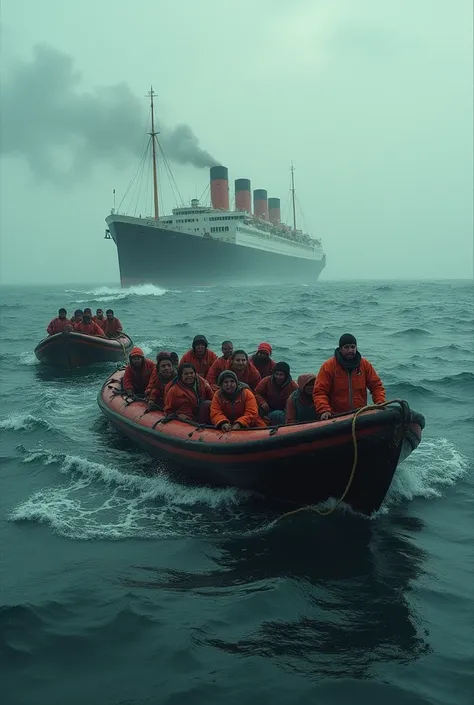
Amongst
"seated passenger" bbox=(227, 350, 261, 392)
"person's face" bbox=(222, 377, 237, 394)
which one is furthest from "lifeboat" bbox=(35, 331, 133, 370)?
"person's face" bbox=(222, 377, 237, 394)

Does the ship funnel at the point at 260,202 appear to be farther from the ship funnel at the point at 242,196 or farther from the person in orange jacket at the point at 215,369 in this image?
the person in orange jacket at the point at 215,369

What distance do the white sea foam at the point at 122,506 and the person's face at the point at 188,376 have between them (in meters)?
1.44

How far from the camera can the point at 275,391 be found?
8.72m

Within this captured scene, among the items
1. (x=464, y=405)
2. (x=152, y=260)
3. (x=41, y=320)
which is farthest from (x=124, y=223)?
(x=464, y=405)

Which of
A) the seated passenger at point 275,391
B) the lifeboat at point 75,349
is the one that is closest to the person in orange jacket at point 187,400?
the seated passenger at point 275,391

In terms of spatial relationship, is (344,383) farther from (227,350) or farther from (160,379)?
(227,350)

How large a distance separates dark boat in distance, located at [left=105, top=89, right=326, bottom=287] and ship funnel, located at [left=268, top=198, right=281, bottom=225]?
13.9 ft

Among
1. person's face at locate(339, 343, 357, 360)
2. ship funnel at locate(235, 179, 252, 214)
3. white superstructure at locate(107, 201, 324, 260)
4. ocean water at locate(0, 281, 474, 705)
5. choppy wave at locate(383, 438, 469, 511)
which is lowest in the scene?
ocean water at locate(0, 281, 474, 705)

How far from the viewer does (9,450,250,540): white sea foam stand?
6727mm

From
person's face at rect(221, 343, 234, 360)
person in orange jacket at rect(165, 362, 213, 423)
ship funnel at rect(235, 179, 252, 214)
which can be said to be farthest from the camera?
ship funnel at rect(235, 179, 252, 214)

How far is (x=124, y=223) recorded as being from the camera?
190ft

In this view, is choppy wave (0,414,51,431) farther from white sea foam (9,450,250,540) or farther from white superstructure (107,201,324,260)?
white superstructure (107,201,324,260)

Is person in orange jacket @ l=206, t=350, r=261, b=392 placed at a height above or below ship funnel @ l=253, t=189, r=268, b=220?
below

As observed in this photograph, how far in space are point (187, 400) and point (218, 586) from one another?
11.9ft
